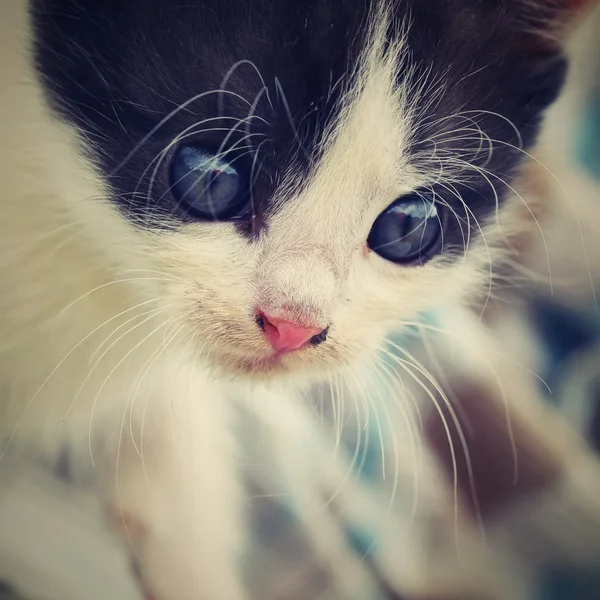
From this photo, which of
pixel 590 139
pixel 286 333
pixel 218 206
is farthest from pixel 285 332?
pixel 590 139

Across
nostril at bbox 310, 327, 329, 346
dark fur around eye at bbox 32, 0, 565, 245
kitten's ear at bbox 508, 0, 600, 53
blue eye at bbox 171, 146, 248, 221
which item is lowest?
nostril at bbox 310, 327, 329, 346

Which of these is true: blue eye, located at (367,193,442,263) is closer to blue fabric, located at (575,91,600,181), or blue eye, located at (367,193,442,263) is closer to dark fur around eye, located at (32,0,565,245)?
dark fur around eye, located at (32,0,565,245)

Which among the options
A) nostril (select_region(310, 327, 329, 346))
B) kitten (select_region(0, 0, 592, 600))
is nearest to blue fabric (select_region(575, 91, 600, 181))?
kitten (select_region(0, 0, 592, 600))

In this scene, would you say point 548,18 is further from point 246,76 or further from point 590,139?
point 246,76

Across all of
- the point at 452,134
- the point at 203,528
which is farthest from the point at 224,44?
the point at 203,528

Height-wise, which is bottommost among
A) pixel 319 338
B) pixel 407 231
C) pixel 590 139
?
pixel 319 338

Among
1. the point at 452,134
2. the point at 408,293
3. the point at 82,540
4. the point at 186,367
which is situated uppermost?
the point at 452,134

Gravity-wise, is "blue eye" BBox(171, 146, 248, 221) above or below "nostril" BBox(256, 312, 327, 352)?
above

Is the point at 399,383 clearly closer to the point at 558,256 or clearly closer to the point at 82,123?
the point at 558,256
